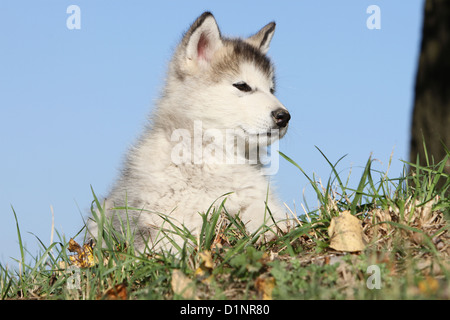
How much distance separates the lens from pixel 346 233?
3365mm

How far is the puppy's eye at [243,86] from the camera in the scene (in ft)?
16.2

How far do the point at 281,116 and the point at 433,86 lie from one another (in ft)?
6.82

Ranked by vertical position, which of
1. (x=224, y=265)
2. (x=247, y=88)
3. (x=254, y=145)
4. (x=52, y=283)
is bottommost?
(x=52, y=283)

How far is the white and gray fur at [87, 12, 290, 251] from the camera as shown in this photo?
454 centimetres

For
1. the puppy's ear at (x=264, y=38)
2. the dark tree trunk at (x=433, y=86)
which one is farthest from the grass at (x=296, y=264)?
the puppy's ear at (x=264, y=38)

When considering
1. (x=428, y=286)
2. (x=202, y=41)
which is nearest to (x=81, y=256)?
(x=202, y=41)

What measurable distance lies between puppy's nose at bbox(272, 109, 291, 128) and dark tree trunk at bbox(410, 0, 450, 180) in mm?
1743

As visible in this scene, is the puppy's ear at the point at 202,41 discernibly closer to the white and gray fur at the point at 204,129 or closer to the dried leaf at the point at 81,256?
the white and gray fur at the point at 204,129

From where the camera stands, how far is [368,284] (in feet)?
9.27

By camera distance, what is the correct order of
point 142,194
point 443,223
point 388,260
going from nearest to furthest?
point 388,260
point 443,223
point 142,194

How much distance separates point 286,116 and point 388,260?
197 centimetres
